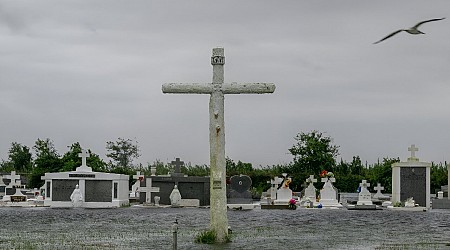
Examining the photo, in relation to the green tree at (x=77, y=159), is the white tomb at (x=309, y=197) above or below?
below

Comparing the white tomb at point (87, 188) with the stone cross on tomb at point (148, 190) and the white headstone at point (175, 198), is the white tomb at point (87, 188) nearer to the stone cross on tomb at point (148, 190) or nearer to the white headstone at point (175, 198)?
the stone cross on tomb at point (148, 190)

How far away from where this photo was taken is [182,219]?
2902 centimetres

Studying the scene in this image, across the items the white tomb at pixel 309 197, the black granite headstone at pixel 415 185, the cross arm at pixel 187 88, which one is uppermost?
the cross arm at pixel 187 88

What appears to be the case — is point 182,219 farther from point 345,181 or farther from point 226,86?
point 345,181

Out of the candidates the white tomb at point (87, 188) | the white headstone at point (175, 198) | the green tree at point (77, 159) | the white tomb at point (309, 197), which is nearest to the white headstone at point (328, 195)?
the white tomb at point (309, 197)

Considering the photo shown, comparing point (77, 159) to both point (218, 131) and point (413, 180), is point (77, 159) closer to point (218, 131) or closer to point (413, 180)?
point (413, 180)

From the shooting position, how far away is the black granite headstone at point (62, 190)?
4006 centimetres

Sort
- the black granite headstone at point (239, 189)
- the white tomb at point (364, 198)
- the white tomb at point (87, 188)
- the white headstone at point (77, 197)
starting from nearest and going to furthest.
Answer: the white headstone at point (77, 197), the white tomb at point (364, 198), the white tomb at point (87, 188), the black granite headstone at point (239, 189)

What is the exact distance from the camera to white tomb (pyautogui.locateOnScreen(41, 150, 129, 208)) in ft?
130

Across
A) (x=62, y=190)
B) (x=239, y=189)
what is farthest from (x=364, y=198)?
(x=62, y=190)

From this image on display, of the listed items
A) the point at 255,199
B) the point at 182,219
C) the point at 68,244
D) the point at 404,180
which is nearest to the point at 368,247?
the point at 68,244

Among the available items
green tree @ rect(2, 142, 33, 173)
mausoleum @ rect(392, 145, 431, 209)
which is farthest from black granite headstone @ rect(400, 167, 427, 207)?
green tree @ rect(2, 142, 33, 173)

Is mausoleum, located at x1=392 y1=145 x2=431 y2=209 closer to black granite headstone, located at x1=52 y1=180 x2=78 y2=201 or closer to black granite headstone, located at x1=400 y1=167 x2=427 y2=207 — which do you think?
black granite headstone, located at x1=400 y1=167 x2=427 y2=207

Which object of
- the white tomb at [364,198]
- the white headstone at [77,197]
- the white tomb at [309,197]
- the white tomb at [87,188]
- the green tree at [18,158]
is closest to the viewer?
the white headstone at [77,197]
